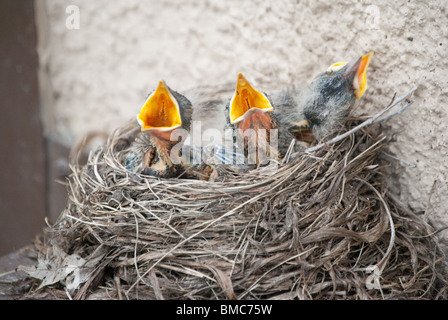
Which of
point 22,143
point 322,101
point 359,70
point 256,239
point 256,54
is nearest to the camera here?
point 256,239

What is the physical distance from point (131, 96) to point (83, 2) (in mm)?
428

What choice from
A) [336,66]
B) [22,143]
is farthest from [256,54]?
[22,143]

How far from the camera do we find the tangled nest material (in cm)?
91

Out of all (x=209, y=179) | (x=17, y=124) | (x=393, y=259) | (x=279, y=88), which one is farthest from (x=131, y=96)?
(x=393, y=259)

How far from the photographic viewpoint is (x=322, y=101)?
117cm

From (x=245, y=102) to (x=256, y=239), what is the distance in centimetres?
35

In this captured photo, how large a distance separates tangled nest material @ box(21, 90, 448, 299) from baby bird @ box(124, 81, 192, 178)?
6cm

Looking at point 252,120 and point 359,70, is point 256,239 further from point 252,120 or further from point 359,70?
point 359,70

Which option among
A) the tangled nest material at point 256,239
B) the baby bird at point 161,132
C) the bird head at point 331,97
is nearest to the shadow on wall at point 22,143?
the baby bird at point 161,132

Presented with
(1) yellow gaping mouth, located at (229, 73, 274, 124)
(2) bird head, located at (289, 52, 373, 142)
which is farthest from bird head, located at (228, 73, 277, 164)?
(2) bird head, located at (289, 52, 373, 142)

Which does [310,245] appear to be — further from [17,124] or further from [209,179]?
[17,124]

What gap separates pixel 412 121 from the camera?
3.45ft

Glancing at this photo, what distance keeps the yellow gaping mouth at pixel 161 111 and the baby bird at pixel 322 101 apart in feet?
0.92

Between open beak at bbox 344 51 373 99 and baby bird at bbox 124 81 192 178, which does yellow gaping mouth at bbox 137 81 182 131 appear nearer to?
baby bird at bbox 124 81 192 178
